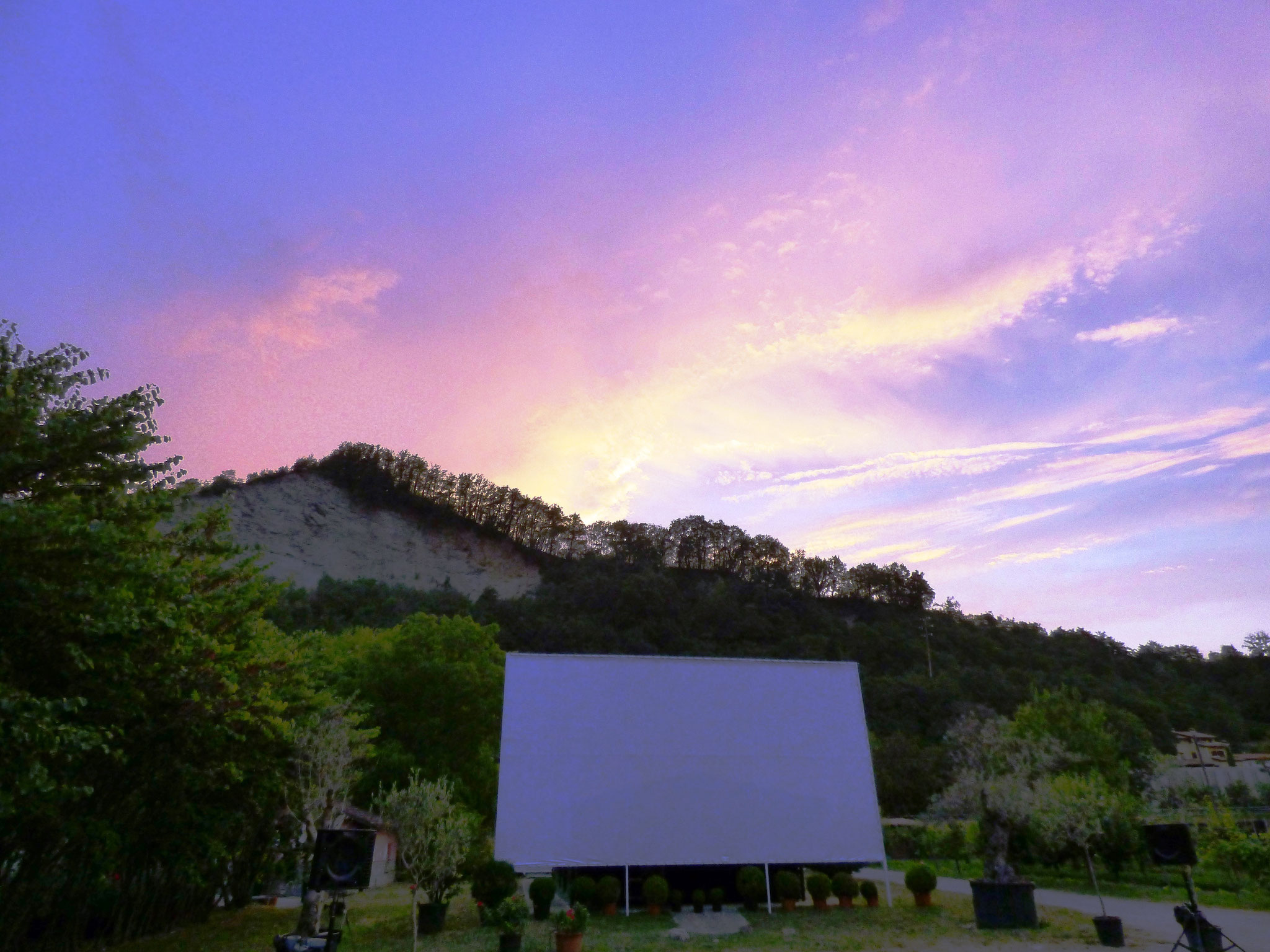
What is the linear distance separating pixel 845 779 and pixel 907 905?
298 centimetres

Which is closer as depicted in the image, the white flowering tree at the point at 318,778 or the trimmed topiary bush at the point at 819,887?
the white flowering tree at the point at 318,778

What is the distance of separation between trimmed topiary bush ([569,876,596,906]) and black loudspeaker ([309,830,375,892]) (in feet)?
28.5

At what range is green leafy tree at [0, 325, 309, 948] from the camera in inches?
289

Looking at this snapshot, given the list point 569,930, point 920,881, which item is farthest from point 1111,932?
point 569,930

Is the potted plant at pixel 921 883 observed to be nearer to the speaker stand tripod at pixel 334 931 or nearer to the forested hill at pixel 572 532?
the speaker stand tripod at pixel 334 931

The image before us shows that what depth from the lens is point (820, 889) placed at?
1648 cm

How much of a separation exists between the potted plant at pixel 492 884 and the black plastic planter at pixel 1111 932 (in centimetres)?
995

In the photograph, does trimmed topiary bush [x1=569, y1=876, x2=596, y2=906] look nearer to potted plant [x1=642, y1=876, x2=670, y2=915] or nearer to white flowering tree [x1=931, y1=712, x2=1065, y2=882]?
potted plant [x1=642, y1=876, x2=670, y2=915]

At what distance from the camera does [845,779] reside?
1712 cm

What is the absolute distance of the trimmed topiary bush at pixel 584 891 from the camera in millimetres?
15633

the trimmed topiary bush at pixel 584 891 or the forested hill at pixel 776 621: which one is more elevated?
the forested hill at pixel 776 621

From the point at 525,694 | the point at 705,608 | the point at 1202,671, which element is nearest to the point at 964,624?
Result: the point at 1202,671

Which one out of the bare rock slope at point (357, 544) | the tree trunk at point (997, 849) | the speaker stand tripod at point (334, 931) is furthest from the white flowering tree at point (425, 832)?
the bare rock slope at point (357, 544)

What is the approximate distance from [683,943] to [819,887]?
5.51 meters
